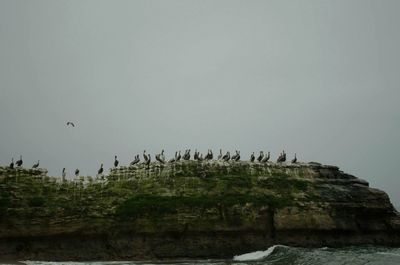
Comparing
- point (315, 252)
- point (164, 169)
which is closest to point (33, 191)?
point (164, 169)

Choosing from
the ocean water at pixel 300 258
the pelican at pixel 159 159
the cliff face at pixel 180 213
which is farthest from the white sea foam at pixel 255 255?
the pelican at pixel 159 159

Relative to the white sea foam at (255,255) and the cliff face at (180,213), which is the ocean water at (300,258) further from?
the cliff face at (180,213)

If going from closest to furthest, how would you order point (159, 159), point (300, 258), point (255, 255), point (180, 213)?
point (300, 258)
point (255, 255)
point (180, 213)
point (159, 159)

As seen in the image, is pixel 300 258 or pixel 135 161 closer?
pixel 300 258

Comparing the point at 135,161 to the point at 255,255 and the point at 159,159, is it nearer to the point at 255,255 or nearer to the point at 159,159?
the point at 159,159

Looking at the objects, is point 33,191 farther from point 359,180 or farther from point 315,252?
point 359,180

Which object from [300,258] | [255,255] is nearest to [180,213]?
[255,255]

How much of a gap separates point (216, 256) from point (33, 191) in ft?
64.5

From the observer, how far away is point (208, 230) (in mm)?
43812

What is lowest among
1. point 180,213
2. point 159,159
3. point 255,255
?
point 255,255

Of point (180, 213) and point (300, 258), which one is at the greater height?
point (180, 213)

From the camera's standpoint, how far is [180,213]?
4422 centimetres

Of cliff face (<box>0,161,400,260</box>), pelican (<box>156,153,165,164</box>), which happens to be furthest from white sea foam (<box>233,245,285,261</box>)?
pelican (<box>156,153,165,164</box>)

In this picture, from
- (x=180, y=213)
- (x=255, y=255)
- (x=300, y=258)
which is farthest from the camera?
(x=180, y=213)
